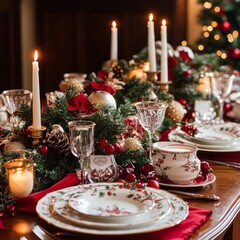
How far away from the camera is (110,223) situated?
1.30 metres

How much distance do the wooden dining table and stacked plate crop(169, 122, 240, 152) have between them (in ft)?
0.34

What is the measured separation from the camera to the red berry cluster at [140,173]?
1650 millimetres

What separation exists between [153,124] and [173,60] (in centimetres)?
100

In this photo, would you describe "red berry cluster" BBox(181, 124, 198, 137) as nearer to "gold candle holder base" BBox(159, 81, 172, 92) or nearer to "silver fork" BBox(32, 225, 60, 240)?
"gold candle holder base" BBox(159, 81, 172, 92)

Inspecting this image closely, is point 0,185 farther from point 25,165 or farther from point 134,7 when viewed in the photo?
point 134,7

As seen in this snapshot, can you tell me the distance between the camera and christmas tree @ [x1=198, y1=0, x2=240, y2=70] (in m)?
4.95

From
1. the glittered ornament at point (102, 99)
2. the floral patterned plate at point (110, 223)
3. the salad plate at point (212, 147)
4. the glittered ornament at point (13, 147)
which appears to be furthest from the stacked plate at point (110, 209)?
the salad plate at point (212, 147)

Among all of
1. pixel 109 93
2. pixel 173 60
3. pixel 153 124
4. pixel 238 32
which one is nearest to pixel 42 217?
pixel 153 124

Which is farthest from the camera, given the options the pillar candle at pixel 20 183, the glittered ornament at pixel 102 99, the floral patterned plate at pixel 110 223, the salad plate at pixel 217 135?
the salad plate at pixel 217 135

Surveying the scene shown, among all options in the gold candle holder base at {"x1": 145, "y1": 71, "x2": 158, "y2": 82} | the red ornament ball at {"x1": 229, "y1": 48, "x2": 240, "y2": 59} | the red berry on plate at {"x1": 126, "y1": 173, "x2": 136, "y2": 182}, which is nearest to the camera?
the red berry on plate at {"x1": 126, "y1": 173, "x2": 136, "y2": 182}

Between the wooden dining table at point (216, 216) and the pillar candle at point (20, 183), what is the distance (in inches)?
2.0

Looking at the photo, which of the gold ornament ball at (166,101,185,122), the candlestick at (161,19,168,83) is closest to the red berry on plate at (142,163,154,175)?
the gold ornament ball at (166,101,185,122)

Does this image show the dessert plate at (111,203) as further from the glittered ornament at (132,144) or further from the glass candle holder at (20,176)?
the glittered ornament at (132,144)

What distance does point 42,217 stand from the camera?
1341 mm
